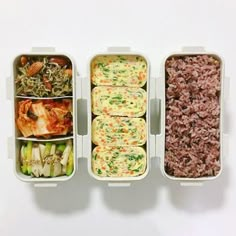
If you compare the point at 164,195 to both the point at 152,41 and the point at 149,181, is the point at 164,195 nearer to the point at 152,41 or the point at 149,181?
the point at 149,181

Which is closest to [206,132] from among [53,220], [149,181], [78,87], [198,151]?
[198,151]

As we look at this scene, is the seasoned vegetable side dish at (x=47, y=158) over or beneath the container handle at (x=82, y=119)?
beneath
